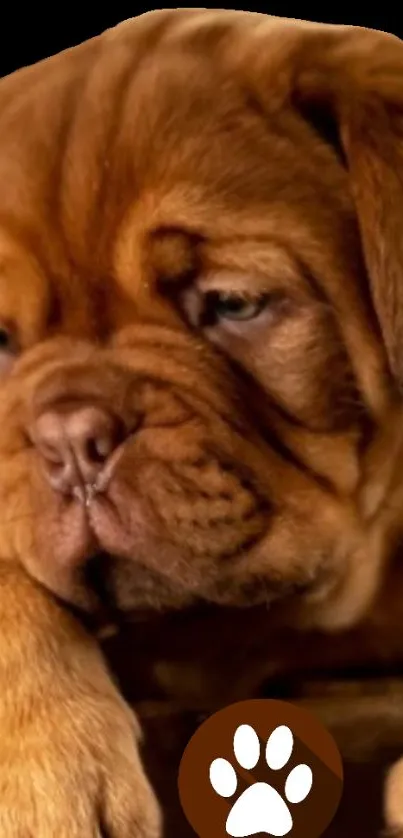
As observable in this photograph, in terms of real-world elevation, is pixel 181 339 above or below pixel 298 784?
above

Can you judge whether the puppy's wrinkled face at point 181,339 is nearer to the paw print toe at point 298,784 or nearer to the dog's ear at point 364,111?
the dog's ear at point 364,111

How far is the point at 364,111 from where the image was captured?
3.70 ft

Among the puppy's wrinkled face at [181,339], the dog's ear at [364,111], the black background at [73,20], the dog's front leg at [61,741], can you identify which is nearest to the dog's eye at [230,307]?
the puppy's wrinkled face at [181,339]

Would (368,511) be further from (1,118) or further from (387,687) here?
(1,118)

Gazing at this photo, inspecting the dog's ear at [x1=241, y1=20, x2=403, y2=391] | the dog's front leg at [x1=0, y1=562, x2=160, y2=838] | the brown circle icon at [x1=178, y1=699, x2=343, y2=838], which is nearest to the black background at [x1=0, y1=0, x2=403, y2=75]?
the dog's ear at [x1=241, y1=20, x2=403, y2=391]

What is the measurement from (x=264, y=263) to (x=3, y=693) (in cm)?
43

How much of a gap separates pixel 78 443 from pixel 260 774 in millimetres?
303

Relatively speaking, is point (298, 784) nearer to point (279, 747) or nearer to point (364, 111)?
point (279, 747)

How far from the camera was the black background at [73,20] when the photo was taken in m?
1.70

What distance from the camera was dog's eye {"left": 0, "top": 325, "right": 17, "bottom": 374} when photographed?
1.19 metres

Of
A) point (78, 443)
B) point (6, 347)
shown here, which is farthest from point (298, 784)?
point (6, 347)

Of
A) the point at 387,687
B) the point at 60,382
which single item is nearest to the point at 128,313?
the point at 60,382

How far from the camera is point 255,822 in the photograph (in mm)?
976

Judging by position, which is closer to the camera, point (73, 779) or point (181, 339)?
point (73, 779)
